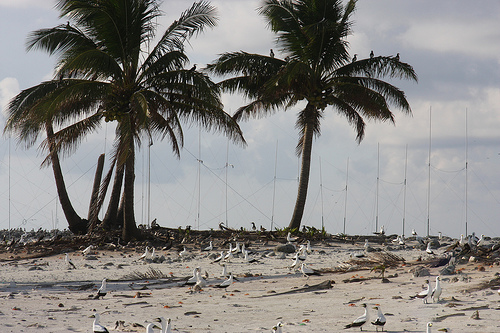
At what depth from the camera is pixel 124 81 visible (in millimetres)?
19281

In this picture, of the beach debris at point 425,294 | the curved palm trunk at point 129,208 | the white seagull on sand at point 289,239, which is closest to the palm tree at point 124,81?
the curved palm trunk at point 129,208

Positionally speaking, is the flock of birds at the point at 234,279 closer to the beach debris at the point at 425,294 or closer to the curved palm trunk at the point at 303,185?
the beach debris at the point at 425,294

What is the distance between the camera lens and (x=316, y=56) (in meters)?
21.3

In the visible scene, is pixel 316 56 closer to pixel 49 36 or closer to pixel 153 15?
pixel 153 15

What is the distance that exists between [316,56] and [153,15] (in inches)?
255

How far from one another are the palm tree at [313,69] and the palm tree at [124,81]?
9.03 ft

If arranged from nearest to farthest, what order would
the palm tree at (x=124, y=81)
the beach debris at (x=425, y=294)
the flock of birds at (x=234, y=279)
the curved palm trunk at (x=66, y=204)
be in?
the flock of birds at (x=234, y=279), the beach debris at (x=425, y=294), the palm tree at (x=124, y=81), the curved palm trunk at (x=66, y=204)

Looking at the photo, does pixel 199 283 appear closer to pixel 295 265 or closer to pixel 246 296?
pixel 246 296

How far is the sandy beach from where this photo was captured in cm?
829

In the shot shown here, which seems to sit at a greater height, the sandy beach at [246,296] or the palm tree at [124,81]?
the palm tree at [124,81]

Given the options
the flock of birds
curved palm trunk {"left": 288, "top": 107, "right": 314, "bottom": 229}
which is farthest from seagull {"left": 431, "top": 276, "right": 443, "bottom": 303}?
curved palm trunk {"left": 288, "top": 107, "right": 314, "bottom": 229}

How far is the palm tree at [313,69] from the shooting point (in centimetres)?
2136

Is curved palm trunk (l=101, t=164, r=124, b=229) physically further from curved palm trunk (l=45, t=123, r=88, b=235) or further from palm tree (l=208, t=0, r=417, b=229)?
palm tree (l=208, t=0, r=417, b=229)

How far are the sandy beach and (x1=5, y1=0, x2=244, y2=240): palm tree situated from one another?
507 centimetres
